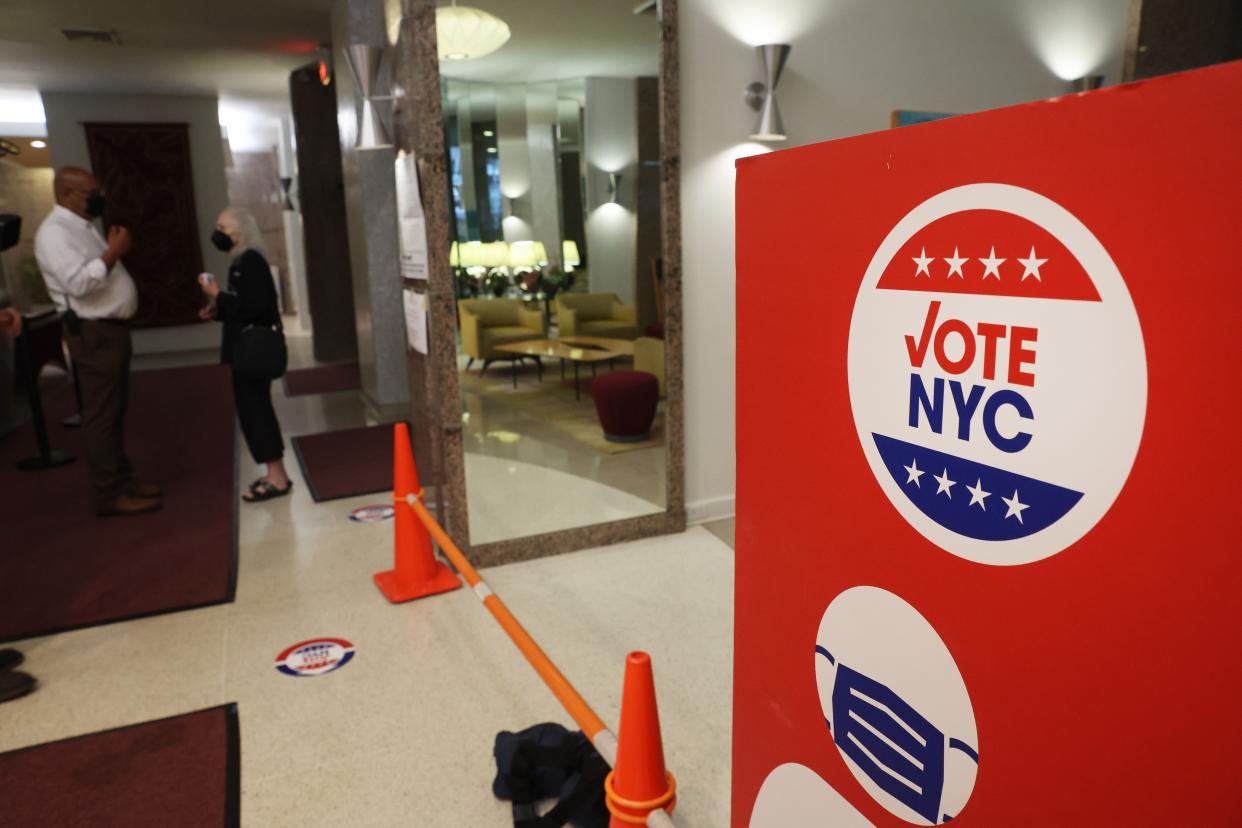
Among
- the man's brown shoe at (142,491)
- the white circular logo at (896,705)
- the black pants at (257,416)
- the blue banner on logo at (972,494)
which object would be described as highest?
the blue banner on logo at (972,494)

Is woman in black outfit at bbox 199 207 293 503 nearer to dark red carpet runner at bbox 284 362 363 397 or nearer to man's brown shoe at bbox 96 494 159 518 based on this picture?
man's brown shoe at bbox 96 494 159 518

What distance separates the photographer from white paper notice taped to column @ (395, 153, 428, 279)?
3439mm

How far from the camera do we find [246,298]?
14.3 feet

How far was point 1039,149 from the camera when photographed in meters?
0.76

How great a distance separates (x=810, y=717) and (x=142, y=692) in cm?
258

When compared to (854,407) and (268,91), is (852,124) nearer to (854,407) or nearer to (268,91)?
(854,407)

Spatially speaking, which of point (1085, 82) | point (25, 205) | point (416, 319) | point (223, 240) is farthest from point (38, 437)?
point (1085, 82)

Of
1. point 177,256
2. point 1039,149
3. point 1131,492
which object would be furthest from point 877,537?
point 177,256

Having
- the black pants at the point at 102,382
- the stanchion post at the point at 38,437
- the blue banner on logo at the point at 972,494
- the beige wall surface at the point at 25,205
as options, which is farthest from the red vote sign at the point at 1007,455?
the beige wall surface at the point at 25,205

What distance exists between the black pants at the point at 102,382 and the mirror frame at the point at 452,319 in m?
1.58

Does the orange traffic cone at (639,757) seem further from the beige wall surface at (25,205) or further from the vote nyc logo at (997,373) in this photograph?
the beige wall surface at (25,205)

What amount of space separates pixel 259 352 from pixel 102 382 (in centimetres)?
77

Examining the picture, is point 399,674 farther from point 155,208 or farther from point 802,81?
point 155,208

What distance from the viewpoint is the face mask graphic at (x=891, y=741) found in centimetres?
96
